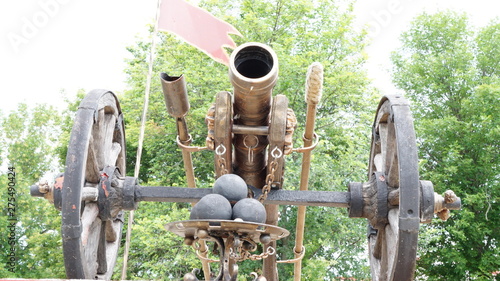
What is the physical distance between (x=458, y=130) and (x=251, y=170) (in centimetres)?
1079

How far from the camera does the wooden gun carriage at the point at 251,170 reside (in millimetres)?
3951

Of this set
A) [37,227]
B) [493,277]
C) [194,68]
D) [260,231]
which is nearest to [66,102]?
[37,227]

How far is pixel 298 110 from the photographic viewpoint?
1327 cm

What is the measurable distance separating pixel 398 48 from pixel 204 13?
12.4 metres

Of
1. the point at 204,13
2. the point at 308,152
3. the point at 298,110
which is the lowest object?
the point at 308,152

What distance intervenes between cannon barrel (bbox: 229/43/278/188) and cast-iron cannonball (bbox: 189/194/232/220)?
133 centimetres

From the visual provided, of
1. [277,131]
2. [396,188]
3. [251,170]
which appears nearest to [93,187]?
[251,170]

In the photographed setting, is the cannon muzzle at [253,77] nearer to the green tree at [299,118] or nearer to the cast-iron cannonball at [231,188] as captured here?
the cast-iron cannonball at [231,188]

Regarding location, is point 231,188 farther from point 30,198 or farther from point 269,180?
point 30,198

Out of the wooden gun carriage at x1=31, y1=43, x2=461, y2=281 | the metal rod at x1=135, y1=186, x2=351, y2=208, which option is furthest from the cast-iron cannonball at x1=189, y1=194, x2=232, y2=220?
the metal rod at x1=135, y1=186, x2=351, y2=208

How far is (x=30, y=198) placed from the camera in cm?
1614

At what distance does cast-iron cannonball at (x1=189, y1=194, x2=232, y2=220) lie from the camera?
287 cm

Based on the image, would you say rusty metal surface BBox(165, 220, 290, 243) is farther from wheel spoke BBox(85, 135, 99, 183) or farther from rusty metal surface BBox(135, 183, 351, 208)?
wheel spoke BBox(85, 135, 99, 183)

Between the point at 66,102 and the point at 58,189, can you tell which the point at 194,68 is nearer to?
the point at 66,102
